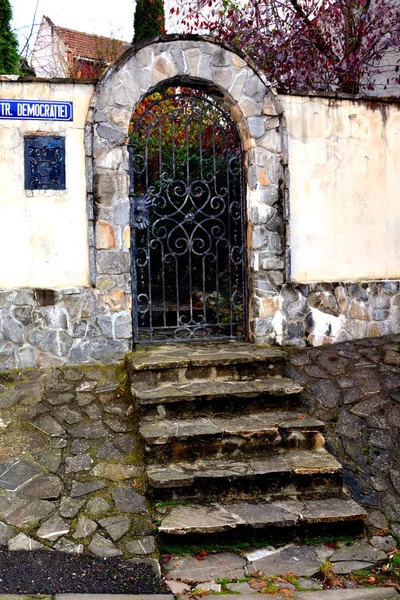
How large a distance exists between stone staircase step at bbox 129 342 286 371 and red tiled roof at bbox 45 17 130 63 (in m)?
13.8

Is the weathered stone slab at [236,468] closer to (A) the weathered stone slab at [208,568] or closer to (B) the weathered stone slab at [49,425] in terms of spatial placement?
(A) the weathered stone slab at [208,568]

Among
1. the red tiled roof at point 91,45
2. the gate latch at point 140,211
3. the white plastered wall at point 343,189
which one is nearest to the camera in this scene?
the gate latch at point 140,211

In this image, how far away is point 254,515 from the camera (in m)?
3.95

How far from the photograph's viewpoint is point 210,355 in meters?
5.44

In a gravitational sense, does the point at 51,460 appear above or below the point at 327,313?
below

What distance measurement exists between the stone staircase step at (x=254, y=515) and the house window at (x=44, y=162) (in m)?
3.24

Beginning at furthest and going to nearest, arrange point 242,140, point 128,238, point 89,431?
point 242,140, point 128,238, point 89,431

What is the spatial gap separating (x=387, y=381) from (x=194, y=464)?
222cm

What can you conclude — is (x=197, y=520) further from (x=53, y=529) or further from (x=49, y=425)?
(x=49, y=425)

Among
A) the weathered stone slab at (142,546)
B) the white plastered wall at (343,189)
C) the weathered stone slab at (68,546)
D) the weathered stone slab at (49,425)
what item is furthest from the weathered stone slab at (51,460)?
the white plastered wall at (343,189)

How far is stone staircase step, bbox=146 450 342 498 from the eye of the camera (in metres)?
4.12

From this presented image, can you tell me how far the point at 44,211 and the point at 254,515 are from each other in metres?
3.38

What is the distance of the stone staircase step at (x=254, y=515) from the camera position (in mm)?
3793

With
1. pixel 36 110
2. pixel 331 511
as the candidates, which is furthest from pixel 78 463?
pixel 36 110
